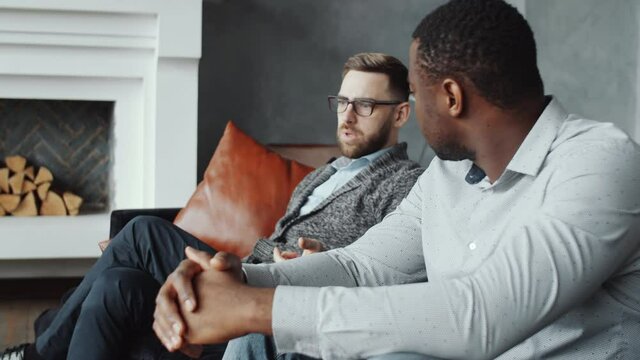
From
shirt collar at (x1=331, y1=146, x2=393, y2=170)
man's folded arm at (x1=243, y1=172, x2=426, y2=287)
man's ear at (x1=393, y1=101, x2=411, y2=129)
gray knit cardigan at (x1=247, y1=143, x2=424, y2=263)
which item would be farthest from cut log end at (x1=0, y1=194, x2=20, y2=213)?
man's folded arm at (x1=243, y1=172, x2=426, y2=287)

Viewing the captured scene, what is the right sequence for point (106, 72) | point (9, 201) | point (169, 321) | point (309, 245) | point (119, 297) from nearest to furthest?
point (169, 321), point (309, 245), point (119, 297), point (106, 72), point (9, 201)

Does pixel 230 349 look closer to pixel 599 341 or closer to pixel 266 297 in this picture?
pixel 266 297

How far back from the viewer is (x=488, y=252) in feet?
4.45

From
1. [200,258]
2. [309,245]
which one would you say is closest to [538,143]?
[200,258]

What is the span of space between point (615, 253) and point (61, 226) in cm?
271

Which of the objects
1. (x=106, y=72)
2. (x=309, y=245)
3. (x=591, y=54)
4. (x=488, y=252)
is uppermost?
(x=591, y=54)

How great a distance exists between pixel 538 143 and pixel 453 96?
141mm

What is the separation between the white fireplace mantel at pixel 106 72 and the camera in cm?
338

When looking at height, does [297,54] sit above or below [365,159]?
above

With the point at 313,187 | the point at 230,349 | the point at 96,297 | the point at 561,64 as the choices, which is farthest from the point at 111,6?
the point at 230,349

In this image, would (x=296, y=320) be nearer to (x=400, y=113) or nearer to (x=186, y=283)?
(x=186, y=283)

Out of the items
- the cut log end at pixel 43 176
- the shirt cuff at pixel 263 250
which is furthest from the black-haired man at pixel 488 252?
the cut log end at pixel 43 176

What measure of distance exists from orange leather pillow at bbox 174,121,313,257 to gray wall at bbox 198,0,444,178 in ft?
2.62

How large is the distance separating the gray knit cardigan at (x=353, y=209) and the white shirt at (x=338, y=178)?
1.6 inches
